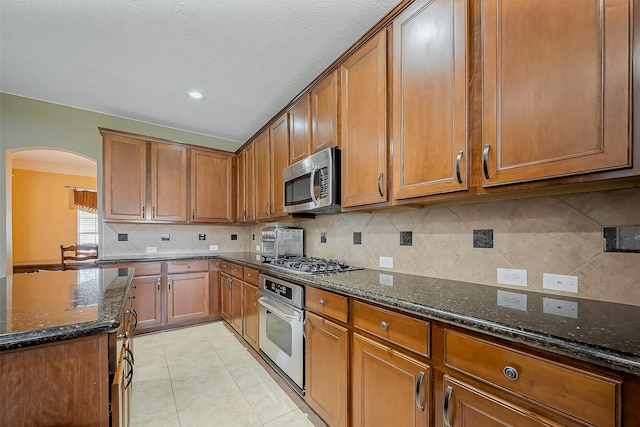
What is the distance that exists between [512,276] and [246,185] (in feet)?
10.2

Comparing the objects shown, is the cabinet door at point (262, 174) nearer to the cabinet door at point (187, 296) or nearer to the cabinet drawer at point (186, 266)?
the cabinet drawer at point (186, 266)

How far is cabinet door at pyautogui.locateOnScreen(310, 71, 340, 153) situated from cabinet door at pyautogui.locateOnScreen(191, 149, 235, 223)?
2.14 m

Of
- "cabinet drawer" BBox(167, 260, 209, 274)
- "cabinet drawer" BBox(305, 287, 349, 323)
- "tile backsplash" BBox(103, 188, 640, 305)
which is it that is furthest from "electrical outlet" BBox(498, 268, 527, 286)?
"cabinet drawer" BBox(167, 260, 209, 274)

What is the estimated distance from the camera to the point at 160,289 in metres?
3.18

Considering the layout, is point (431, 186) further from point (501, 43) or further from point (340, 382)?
point (340, 382)

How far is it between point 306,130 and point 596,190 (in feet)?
A: 6.11

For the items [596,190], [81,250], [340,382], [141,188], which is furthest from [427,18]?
[81,250]

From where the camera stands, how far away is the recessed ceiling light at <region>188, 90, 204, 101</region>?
2721 millimetres

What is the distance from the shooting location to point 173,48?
6.72ft

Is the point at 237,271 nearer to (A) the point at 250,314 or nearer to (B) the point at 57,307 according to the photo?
(A) the point at 250,314

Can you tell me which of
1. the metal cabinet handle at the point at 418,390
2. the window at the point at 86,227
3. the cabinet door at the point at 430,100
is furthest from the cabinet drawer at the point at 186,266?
the window at the point at 86,227

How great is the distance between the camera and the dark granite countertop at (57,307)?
752 millimetres

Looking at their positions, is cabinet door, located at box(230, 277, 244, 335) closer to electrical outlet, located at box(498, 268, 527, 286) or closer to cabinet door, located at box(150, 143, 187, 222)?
cabinet door, located at box(150, 143, 187, 222)

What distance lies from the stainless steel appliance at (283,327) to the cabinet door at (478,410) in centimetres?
99
